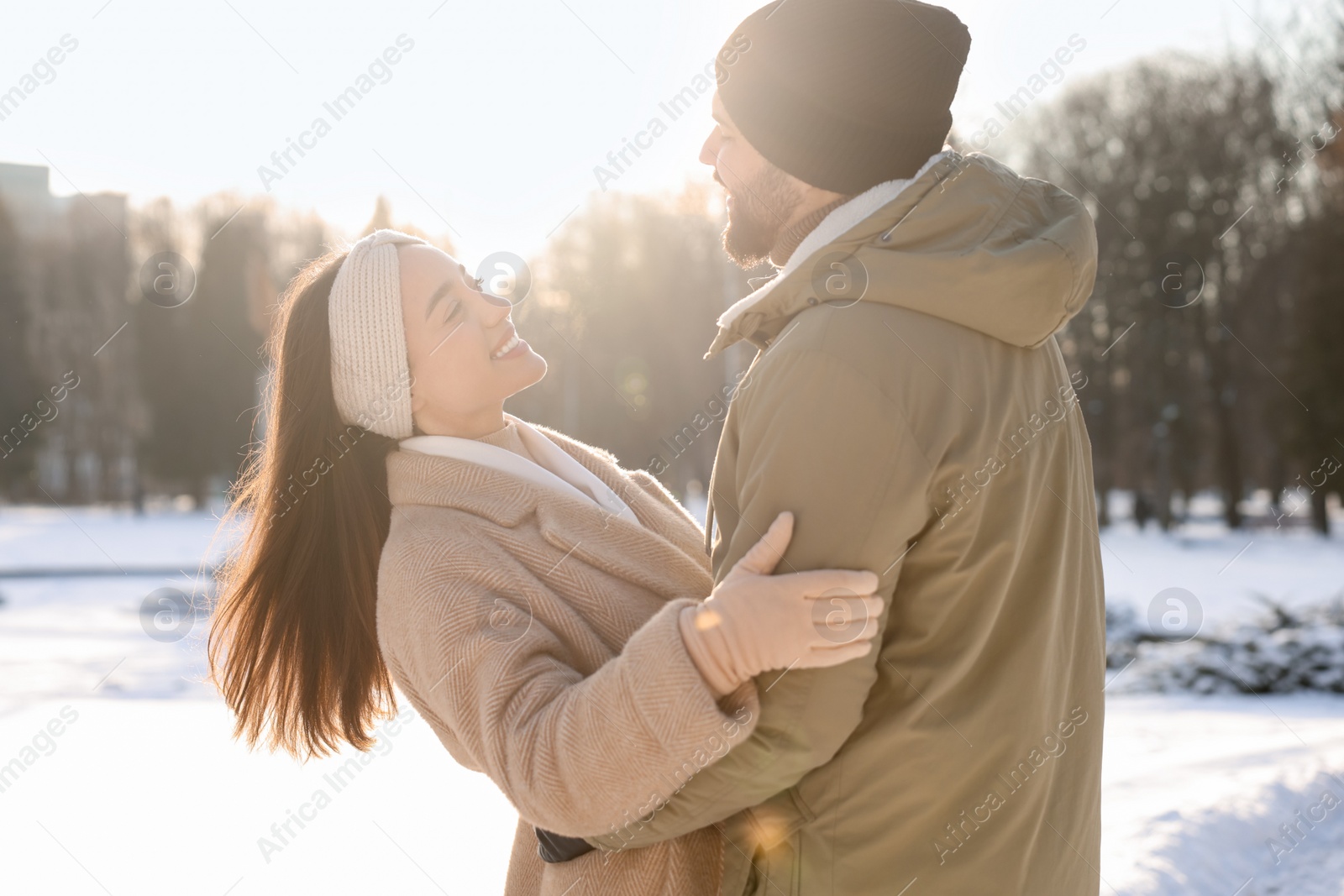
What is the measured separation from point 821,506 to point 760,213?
0.71m

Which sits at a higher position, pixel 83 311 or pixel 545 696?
pixel 545 696

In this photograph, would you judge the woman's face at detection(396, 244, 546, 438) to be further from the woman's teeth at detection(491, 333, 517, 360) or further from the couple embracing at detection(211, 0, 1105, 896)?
the couple embracing at detection(211, 0, 1105, 896)

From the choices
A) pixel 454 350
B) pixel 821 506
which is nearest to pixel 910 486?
pixel 821 506

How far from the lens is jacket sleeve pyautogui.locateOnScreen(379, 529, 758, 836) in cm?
166

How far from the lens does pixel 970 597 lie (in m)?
1.73

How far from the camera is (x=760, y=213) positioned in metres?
2.06

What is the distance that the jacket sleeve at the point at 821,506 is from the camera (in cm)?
160

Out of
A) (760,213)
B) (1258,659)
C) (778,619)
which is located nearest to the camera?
(778,619)

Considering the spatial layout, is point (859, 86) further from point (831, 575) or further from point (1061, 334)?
point (1061, 334)

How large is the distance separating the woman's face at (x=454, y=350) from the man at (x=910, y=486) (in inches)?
30.4

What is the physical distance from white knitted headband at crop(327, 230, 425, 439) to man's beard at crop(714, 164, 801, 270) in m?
0.80

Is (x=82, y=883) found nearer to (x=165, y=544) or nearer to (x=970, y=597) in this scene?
(x=970, y=597)

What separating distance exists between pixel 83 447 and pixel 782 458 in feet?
170

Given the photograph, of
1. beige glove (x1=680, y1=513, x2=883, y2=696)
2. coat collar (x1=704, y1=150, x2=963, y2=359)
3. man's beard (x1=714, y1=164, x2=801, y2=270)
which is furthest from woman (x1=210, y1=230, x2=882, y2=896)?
man's beard (x1=714, y1=164, x2=801, y2=270)
